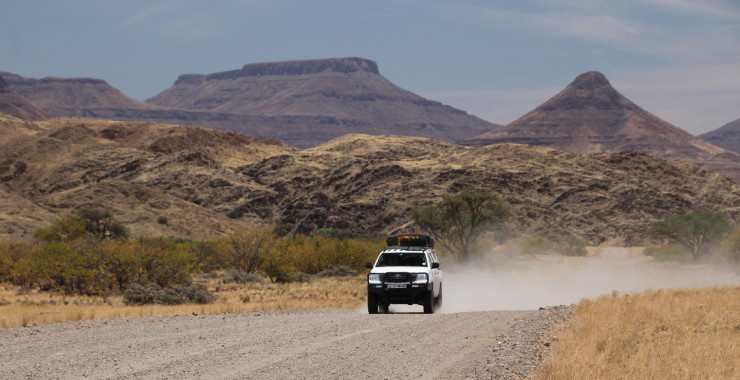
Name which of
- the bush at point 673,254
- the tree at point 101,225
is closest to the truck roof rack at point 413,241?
the tree at point 101,225

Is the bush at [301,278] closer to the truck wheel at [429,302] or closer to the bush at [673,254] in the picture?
the truck wheel at [429,302]

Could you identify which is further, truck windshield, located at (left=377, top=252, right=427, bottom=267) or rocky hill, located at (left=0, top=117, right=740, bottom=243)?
rocky hill, located at (left=0, top=117, right=740, bottom=243)

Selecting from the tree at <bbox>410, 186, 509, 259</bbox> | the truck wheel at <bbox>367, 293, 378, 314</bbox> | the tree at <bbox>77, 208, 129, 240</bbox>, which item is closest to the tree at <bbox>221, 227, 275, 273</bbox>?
the tree at <bbox>77, 208, 129, 240</bbox>

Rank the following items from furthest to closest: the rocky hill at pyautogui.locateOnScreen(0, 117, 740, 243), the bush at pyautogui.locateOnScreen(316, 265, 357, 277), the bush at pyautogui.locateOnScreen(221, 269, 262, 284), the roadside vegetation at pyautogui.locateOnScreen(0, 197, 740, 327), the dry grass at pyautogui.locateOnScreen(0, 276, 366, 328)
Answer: the rocky hill at pyautogui.locateOnScreen(0, 117, 740, 243), the bush at pyautogui.locateOnScreen(316, 265, 357, 277), the bush at pyautogui.locateOnScreen(221, 269, 262, 284), the roadside vegetation at pyautogui.locateOnScreen(0, 197, 740, 327), the dry grass at pyautogui.locateOnScreen(0, 276, 366, 328)

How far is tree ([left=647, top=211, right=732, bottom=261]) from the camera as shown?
269ft

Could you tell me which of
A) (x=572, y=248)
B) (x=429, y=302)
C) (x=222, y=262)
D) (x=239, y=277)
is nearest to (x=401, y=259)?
(x=429, y=302)

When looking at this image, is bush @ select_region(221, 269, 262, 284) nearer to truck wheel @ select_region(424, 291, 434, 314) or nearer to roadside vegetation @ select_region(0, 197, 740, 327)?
roadside vegetation @ select_region(0, 197, 740, 327)

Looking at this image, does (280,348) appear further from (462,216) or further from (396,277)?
(462,216)

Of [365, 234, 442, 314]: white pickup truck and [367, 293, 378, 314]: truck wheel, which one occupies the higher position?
[365, 234, 442, 314]: white pickup truck

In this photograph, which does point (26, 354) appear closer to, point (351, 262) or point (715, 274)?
point (351, 262)

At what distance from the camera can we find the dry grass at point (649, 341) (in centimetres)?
1392

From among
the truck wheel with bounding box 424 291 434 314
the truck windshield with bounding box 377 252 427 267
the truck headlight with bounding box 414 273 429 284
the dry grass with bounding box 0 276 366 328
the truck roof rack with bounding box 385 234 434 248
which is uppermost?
the truck roof rack with bounding box 385 234 434 248

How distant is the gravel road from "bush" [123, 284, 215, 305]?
11560 mm

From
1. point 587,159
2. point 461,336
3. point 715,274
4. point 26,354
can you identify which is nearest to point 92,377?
point 26,354
